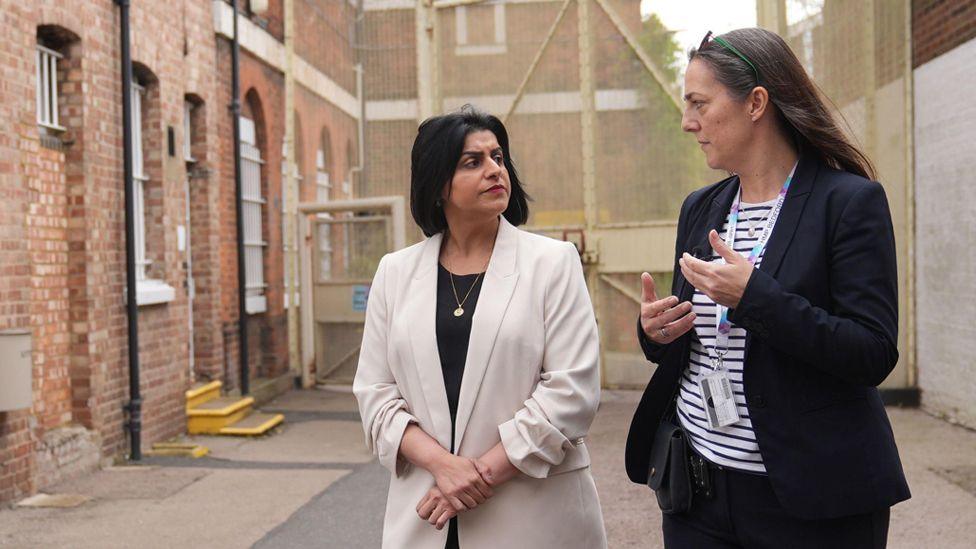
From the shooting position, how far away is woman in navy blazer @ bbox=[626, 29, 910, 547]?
2.31m

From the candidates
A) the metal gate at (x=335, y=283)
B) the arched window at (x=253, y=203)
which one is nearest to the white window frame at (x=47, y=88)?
the arched window at (x=253, y=203)

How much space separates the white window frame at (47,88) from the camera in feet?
26.2

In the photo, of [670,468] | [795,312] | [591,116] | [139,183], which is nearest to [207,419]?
[139,183]

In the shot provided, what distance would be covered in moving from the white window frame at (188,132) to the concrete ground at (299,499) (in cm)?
325

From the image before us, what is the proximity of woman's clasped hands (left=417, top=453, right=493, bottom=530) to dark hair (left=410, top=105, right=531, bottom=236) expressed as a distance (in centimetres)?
75

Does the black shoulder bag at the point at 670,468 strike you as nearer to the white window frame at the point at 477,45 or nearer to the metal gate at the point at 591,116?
the metal gate at the point at 591,116

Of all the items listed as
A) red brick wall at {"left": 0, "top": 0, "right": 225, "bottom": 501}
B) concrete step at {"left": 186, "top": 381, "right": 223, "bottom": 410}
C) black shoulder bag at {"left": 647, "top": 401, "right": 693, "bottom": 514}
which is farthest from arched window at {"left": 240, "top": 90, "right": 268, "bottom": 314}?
black shoulder bag at {"left": 647, "top": 401, "right": 693, "bottom": 514}

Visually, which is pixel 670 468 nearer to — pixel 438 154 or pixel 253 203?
pixel 438 154

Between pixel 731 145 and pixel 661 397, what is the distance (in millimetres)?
666

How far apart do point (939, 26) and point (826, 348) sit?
785 centimetres

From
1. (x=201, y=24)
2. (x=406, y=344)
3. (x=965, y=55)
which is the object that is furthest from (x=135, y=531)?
(x=965, y=55)

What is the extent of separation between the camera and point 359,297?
42.9 ft

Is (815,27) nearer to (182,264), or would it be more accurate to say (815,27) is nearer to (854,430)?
(182,264)

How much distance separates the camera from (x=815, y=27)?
9.85 m
